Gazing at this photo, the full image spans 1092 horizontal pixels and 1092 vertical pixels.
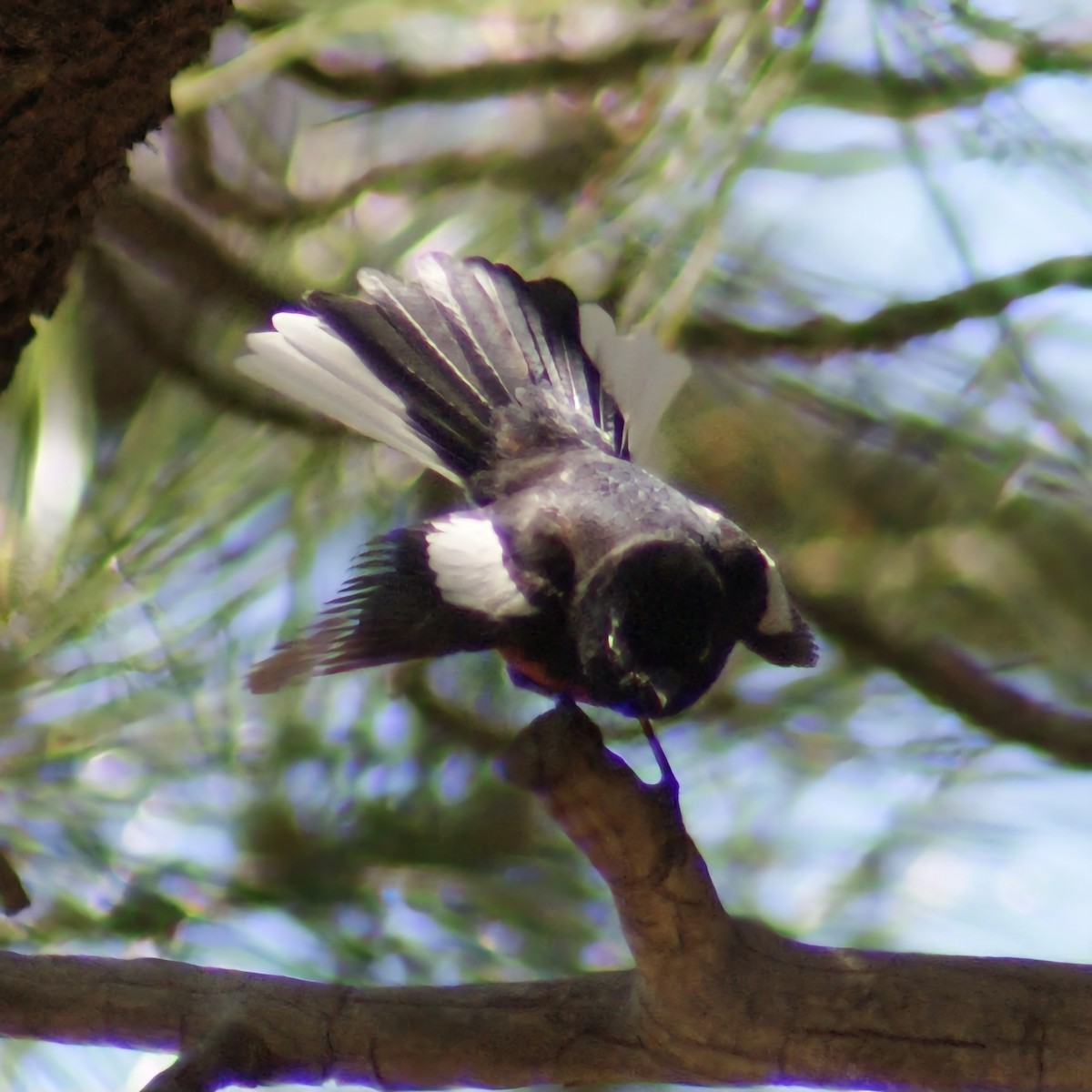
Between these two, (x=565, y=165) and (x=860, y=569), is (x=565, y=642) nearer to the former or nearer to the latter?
(x=860, y=569)

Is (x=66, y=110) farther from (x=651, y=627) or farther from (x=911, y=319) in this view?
(x=911, y=319)

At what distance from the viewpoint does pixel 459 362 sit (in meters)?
1.42

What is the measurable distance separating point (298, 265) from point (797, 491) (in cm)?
70

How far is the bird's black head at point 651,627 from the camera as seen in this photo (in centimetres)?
109

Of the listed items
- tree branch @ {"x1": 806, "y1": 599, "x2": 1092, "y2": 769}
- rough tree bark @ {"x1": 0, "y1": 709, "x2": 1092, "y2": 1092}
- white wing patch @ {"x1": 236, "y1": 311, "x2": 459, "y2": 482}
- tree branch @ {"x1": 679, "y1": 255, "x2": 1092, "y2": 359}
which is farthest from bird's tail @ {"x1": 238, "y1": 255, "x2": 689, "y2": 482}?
rough tree bark @ {"x1": 0, "y1": 709, "x2": 1092, "y2": 1092}

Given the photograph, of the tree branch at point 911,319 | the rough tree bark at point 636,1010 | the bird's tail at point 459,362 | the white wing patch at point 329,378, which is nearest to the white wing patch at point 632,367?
the bird's tail at point 459,362

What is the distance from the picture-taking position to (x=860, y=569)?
1.48 meters

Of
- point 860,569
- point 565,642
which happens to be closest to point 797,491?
point 860,569

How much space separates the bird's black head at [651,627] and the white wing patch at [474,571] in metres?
0.07

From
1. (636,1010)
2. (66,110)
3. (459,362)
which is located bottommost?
(636,1010)

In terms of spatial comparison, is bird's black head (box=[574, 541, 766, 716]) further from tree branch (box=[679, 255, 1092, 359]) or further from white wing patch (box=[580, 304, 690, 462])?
tree branch (box=[679, 255, 1092, 359])

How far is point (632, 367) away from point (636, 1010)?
74cm

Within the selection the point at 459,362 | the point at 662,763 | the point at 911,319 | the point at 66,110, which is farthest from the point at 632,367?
the point at 66,110

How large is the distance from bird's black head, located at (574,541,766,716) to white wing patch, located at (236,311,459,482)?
12.7 inches
